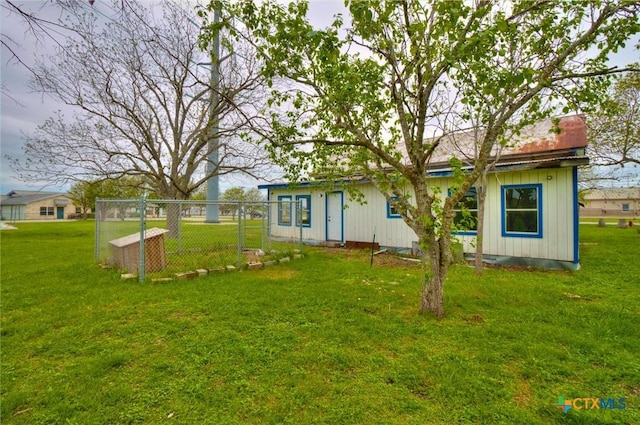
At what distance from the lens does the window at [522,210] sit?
737 cm

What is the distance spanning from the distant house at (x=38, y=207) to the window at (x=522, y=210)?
5385cm

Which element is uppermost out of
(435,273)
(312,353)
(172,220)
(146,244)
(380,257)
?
(172,220)

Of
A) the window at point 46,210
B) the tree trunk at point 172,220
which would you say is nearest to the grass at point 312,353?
the tree trunk at point 172,220

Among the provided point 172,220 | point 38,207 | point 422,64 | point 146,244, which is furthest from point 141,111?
point 38,207

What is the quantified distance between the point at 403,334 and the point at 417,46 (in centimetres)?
330

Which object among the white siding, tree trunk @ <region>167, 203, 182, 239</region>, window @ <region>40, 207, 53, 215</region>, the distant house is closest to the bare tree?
tree trunk @ <region>167, 203, 182, 239</region>

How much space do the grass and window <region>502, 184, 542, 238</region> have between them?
2.04 m

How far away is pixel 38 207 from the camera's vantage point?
42469mm

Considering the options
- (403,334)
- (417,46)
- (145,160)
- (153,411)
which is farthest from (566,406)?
(145,160)

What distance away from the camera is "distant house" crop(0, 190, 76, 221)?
4056 centimetres

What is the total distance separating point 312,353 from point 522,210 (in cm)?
721

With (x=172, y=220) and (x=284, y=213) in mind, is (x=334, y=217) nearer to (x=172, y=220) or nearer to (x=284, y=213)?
(x=284, y=213)

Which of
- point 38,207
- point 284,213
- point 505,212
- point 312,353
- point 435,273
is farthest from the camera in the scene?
point 38,207

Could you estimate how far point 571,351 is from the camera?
3.07 metres
